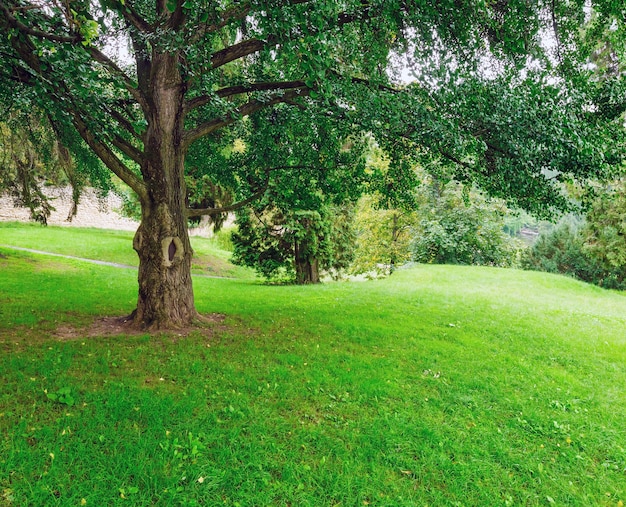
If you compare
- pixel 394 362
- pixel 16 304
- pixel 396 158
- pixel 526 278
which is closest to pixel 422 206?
pixel 526 278

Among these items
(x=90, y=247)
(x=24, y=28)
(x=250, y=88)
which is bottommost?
(x=90, y=247)

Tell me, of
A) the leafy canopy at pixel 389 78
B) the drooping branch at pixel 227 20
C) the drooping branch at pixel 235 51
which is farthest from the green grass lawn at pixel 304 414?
the drooping branch at pixel 235 51

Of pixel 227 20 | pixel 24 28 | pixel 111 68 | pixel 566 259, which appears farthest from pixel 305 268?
pixel 566 259

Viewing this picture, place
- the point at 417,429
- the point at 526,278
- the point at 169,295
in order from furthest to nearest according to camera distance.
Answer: the point at 526,278
the point at 169,295
the point at 417,429

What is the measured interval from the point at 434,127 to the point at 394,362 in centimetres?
383

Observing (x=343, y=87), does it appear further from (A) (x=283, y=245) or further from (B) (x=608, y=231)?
(B) (x=608, y=231)

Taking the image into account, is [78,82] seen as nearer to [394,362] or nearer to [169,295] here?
[169,295]

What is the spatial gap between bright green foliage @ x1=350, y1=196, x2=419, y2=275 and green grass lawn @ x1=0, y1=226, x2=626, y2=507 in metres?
18.3

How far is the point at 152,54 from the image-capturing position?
686 centimetres

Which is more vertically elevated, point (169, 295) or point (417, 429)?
point (169, 295)

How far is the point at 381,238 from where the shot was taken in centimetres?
2853

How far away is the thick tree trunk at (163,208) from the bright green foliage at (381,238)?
2062 centimetres

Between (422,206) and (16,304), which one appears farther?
(422,206)

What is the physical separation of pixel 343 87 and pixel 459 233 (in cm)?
2022
